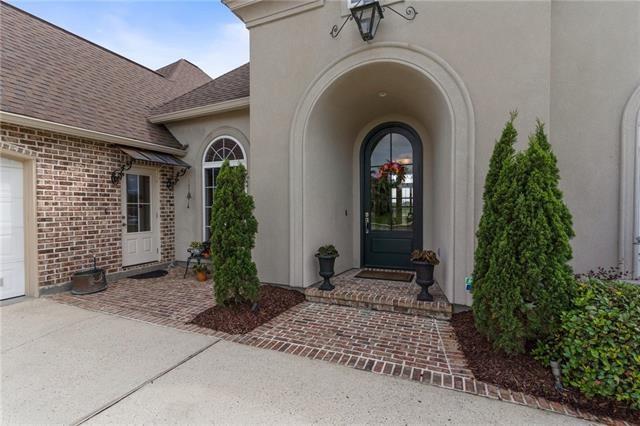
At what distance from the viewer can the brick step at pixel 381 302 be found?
364cm

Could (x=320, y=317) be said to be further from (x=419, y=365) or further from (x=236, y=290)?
(x=419, y=365)

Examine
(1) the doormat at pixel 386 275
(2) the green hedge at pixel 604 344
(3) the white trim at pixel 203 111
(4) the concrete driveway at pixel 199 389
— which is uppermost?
(3) the white trim at pixel 203 111

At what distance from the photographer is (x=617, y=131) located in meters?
3.57

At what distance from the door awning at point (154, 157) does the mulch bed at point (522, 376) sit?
6123 millimetres

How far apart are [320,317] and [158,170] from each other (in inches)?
205

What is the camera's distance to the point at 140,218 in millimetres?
6285

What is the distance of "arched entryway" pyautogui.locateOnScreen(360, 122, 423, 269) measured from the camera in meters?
5.52

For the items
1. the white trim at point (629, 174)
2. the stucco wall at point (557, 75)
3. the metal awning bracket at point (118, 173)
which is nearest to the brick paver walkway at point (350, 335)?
the stucco wall at point (557, 75)

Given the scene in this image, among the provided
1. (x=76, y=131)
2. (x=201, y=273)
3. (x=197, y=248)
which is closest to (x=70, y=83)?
(x=76, y=131)

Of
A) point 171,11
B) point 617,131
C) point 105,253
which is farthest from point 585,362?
point 171,11

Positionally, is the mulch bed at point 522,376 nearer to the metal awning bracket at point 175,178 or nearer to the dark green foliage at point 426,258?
the dark green foliage at point 426,258

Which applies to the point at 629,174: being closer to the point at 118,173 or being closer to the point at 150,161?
the point at 150,161

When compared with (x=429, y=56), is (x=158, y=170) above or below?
below

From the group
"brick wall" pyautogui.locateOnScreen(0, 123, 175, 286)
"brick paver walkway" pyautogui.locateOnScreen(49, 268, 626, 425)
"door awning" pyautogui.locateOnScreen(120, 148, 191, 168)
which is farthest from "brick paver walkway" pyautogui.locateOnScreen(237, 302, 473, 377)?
"door awning" pyautogui.locateOnScreen(120, 148, 191, 168)
